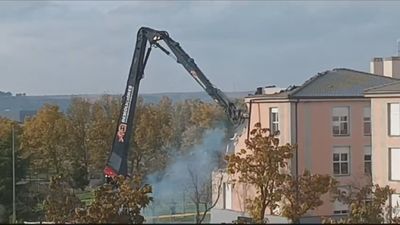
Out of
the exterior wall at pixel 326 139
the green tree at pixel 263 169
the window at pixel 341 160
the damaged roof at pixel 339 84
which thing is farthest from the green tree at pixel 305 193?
the window at pixel 341 160

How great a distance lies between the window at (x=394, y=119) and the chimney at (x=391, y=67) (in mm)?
13515

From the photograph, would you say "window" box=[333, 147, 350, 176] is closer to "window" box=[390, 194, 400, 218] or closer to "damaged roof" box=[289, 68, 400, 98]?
"damaged roof" box=[289, 68, 400, 98]

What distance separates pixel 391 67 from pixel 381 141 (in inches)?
553

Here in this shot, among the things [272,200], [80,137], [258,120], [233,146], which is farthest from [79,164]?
[272,200]

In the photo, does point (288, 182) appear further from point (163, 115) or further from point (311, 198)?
point (163, 115)

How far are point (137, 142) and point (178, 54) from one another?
20794 millimetres

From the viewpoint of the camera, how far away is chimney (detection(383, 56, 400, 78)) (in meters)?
54.8

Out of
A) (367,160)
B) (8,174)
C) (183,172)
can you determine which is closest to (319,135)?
(367,160)

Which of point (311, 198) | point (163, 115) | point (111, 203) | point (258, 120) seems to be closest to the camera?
point (111, 203)

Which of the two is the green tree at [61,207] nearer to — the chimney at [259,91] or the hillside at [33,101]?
the chimney at [259,91]

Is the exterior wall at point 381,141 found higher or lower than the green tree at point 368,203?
higher

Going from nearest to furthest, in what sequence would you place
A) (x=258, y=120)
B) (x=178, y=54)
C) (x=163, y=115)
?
1. (x=178, y=54)
2. (x=258, y=120)
3. (x=163, y=115)

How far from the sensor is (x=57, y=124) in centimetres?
6397

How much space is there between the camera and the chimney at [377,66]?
5550 centimetres
